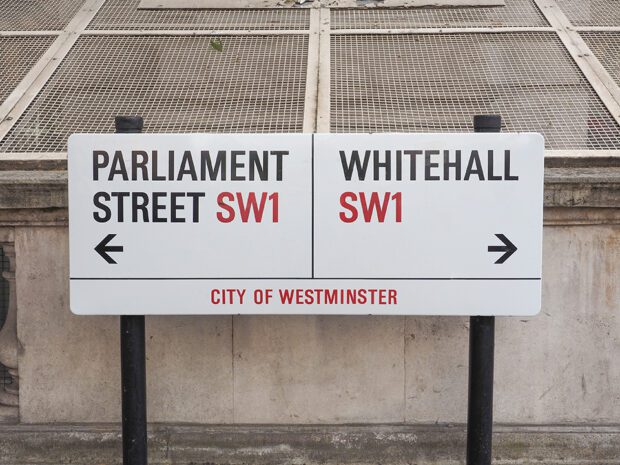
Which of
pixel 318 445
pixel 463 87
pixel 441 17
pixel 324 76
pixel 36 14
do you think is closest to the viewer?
pixel 318 445

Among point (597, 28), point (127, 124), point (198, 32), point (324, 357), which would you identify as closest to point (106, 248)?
point (127, 124)

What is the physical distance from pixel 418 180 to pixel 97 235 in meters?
1.49

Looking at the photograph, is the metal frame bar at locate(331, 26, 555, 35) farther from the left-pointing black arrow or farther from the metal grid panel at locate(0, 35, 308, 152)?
the left-pointing black arrow

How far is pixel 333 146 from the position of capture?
328 centimetres

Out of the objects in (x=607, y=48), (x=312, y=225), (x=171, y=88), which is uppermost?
(x=607, y=48)

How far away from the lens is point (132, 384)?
3293 mm

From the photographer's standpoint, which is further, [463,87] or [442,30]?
[442,30]

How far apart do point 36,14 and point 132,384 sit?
4815 mm

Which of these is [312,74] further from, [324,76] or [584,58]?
[584,58]

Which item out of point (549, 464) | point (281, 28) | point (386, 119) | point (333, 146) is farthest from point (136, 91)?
point (549, 464)

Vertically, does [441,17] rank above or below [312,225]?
above

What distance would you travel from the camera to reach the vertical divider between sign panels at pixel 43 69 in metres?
5.25

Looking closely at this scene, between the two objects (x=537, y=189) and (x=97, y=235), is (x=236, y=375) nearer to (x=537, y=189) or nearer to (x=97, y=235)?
(x=97, y=235)

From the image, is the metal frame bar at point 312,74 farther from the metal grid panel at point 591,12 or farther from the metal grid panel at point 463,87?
the metal grid panel at point 591,12
